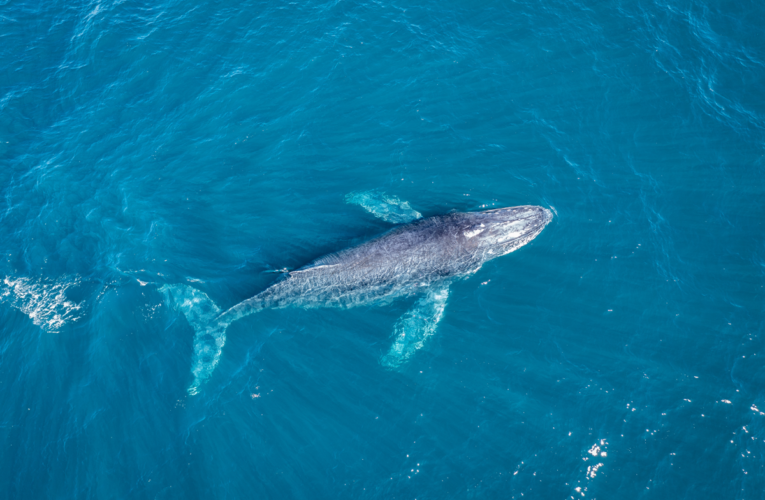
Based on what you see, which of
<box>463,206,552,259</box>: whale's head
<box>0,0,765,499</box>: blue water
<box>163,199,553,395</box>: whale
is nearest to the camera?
<box>0,0,765,499</box>: blue water

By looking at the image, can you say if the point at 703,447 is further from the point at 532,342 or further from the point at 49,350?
the point at 49,350

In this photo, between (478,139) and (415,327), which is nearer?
(415,327)

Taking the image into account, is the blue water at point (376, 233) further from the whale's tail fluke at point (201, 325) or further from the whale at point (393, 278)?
the whale at point (393, 278)

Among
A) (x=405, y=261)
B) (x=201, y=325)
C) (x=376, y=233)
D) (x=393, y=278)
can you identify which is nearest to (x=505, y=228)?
(x=405, y=261)

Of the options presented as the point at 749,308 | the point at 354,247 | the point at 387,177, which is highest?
the point at 387,177

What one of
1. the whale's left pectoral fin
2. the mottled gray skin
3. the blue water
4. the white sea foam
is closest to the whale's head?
the mottled gray skin

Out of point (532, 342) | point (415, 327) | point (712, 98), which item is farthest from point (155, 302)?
point (712, 98)

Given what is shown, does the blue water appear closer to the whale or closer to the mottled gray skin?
the whale
